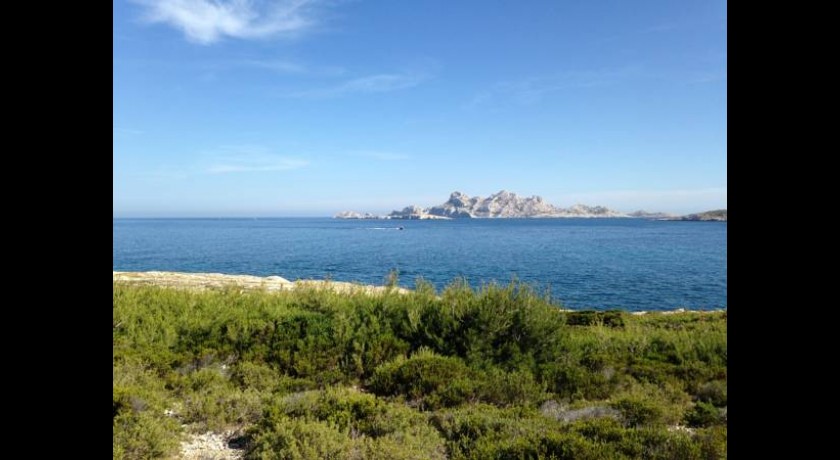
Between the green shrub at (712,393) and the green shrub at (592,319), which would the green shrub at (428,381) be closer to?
the green shrub at (712,393)

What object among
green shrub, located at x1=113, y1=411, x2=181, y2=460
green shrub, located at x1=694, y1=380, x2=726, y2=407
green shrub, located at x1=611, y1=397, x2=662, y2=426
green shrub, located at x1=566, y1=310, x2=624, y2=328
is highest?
green shrub, located at x1=113, y1=411, x2=181, y2=460

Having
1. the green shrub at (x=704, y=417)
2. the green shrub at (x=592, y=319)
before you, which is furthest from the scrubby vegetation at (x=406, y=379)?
the green shrub at (x=592, y=319)

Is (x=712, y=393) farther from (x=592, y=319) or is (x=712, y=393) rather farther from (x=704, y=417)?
(x=592, y=319)

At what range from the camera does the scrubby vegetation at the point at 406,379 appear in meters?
4.82

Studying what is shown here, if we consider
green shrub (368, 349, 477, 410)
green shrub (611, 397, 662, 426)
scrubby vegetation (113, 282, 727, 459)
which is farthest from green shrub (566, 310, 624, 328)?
green shrub (611, 397, 662, 426)

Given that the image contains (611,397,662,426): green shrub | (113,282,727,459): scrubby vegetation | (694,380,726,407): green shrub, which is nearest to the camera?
(113,282,727,459): scrubby vegetation

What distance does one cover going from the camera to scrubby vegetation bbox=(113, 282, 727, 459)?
15.8 ft

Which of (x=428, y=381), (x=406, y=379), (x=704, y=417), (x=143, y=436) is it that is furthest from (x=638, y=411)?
(x=143, y=436)

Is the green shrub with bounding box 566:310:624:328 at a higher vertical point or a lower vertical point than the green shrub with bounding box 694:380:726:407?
lower

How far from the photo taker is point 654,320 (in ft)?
49.7

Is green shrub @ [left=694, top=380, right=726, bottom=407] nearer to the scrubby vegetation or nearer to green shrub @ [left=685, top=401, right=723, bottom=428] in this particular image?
the scrubby vegetation
